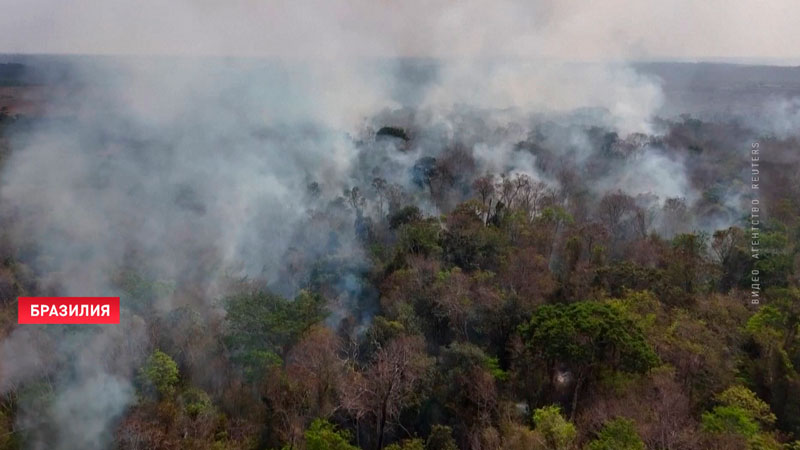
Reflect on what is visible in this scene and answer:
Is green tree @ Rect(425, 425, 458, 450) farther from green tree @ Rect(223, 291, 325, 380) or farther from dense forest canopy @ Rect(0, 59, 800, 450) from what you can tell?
green tree @ Rect(223, 291, 325, 380)

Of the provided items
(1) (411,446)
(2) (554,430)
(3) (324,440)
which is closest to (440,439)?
(1) (411,446)

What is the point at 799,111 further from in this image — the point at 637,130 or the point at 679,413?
the point at 679,413

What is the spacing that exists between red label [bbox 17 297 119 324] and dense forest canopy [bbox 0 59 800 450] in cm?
36

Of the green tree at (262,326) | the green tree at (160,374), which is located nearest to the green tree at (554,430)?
the green tree at (262,326)

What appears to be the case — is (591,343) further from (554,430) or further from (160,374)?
(160,374)

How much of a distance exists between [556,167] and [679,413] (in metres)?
24.9

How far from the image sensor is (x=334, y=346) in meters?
15.1

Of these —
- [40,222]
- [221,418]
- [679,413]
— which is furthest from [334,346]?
[40,222]

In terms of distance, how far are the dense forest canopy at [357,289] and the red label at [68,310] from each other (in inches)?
14.3

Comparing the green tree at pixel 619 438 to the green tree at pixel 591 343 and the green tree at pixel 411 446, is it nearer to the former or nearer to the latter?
the green tree at pixel 591 343

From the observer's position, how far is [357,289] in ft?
62.2

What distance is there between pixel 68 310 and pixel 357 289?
7.99m

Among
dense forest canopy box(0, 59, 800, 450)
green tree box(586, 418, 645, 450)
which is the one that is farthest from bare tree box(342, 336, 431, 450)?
green tree box(586, 418, 645, 450)

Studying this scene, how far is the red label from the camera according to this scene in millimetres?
14359
